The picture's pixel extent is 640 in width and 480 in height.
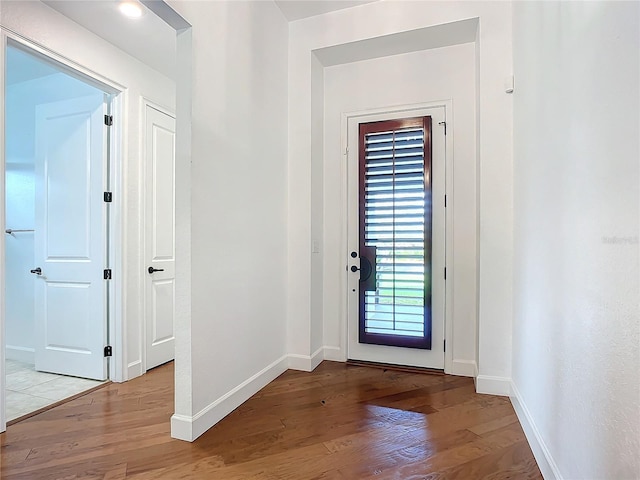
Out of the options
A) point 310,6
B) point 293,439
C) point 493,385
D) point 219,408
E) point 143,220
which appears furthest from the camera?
point 143,220

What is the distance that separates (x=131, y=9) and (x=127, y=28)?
333 millimetres

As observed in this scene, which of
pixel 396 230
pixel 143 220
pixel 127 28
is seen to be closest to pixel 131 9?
pixel 127 28

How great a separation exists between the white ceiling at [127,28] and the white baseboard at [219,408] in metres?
2.73

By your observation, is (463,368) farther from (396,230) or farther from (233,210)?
(233,210)

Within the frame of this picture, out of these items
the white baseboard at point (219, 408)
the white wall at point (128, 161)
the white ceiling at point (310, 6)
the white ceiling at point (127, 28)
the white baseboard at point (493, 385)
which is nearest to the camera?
the white baseboard at point (219, 408)

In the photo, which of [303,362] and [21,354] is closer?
[303,362]

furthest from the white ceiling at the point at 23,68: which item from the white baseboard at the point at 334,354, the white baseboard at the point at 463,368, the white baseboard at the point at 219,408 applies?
the white baseboard at the point at 463,368

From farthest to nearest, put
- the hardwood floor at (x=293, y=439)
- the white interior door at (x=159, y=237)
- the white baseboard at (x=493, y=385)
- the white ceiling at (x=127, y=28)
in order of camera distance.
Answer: the white interior door at (x=159, y=237)
the white baseboard at (x=493, y=385)
the white ceiling at (x=127, y=28)
the hardwood floor at (x=293, y=439)

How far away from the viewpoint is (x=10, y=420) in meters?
2.38

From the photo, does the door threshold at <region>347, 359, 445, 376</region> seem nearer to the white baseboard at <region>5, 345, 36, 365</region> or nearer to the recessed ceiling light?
the white baseboard at <region>5, 345, 36, 365</region>

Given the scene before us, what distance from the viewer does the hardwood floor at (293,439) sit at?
1840mm

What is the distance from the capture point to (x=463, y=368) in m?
3.15

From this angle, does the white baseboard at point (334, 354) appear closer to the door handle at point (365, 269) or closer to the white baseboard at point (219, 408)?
the white baseboard at point (219, 408)

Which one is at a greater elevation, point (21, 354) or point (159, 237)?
point (159, 237)
